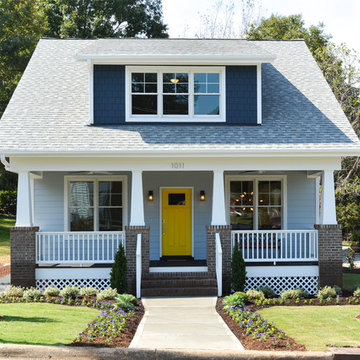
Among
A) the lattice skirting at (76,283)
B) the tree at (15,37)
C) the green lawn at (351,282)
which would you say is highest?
the tree at (15,37)

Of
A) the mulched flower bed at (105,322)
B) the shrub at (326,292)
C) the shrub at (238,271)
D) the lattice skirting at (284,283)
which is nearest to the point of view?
the mulched flower bed at (105,322)

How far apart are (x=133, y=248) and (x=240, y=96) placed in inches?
213

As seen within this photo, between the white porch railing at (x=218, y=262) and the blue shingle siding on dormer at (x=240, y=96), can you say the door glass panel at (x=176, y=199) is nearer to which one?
the blue shingle siding on dormer at (x=240, y=96)

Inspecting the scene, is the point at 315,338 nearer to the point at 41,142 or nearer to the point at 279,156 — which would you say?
the point at 279,156

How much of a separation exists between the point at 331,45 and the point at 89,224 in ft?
47.4

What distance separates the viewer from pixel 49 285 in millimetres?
13992

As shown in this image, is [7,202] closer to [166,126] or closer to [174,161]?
[166,126]

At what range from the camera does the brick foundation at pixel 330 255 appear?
13938 mm

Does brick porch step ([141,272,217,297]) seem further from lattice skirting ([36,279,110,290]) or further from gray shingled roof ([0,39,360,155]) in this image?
gray shingled roof ([0,39,360,155])

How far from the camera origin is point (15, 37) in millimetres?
27984

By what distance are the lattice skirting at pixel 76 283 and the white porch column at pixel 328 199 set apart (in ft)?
20.0

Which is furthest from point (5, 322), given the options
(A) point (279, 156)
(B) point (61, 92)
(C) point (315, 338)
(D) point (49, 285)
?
(B) point (61, 92)

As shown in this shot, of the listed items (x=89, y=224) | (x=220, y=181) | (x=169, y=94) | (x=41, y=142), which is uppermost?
(x=169, y=94)

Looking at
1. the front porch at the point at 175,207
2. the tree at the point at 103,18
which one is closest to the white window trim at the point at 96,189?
the front porch at the point at 175,207
